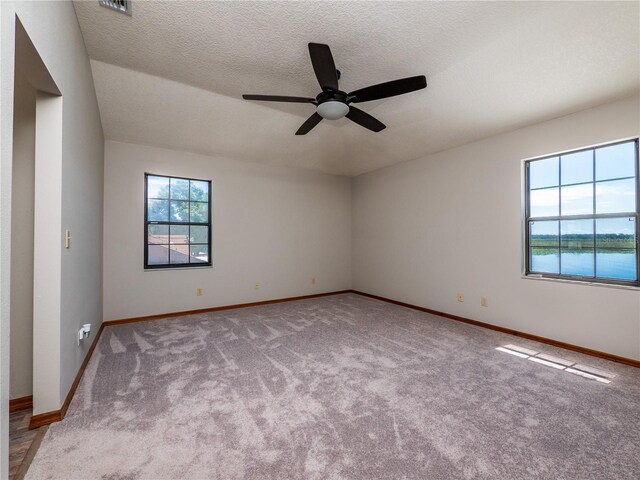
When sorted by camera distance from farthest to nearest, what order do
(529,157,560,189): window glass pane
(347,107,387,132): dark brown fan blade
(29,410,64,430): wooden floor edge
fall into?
(529,157,560,189): window glass pane < (347,107,387,132): dark brown fan blade < (29,410,64,430): wooden floor edge

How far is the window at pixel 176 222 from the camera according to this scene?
4293mm

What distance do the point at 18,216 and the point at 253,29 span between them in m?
2.16

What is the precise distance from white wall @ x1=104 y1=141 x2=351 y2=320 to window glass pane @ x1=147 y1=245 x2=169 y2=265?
0.17 metres

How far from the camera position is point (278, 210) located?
5398 millimetres

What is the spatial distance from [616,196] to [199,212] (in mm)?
5330

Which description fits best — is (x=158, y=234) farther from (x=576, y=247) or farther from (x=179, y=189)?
(x=576, y=247)

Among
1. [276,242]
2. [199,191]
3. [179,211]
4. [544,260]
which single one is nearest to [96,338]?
[179,211]

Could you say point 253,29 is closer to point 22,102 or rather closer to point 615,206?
point 22,102

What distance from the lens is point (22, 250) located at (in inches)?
74.3

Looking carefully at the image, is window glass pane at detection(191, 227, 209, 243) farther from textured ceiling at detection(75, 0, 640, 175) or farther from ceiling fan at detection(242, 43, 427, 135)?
ceiling fan at detection(242, 43, 427, 135)

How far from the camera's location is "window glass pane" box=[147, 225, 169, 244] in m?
4.28

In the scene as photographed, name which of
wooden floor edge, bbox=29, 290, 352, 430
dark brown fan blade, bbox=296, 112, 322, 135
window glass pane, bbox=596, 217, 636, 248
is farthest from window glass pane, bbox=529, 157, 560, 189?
wooden floor edge, bbox=29, 290, 352, 430

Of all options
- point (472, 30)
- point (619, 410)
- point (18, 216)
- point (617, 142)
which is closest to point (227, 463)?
point (18, 216)

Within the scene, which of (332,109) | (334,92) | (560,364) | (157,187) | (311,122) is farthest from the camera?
(157,187)
